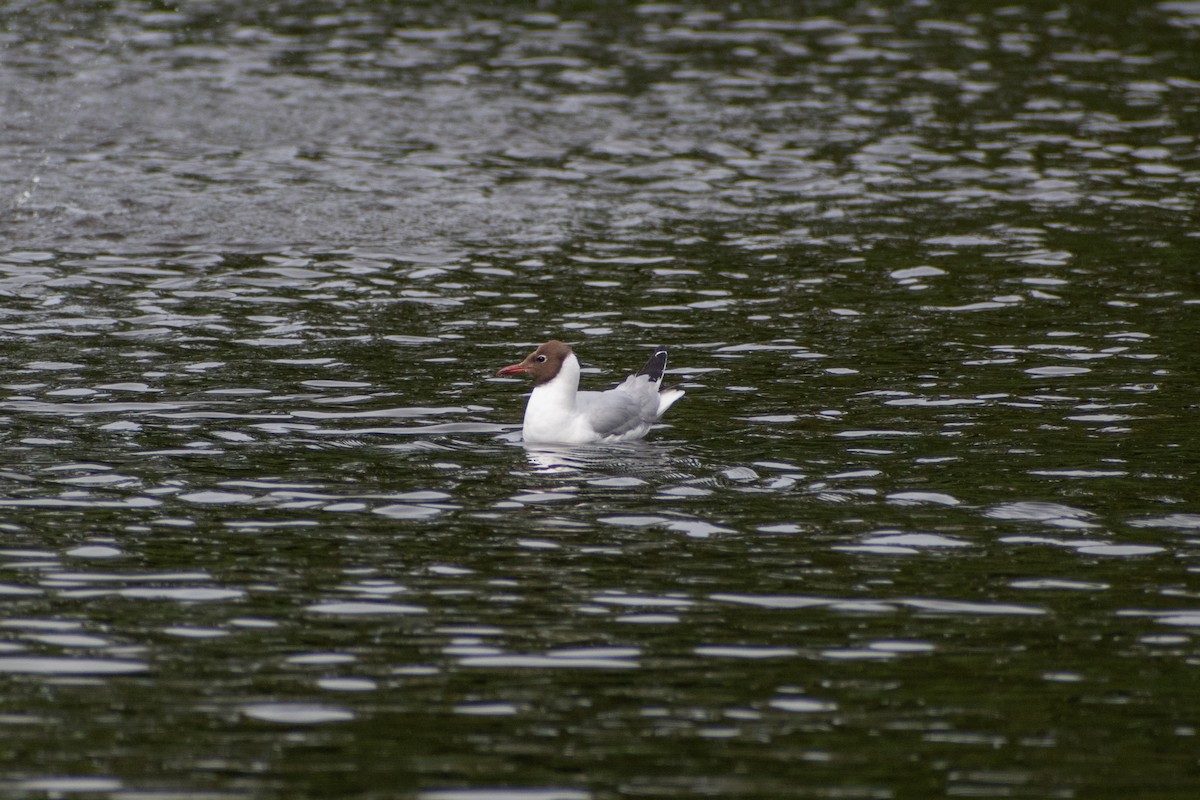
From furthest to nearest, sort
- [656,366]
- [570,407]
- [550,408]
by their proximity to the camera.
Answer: [656,366], [570,407], [550,408]

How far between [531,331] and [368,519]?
19.6 feet

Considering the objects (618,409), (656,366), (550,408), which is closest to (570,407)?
(550,408)

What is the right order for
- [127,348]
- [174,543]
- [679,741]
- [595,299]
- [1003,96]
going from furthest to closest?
1. [1003,96]
2. [595,299]
3. [127,348]
4. [174,543]
5. [679,741]

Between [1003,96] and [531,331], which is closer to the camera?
[531,331]

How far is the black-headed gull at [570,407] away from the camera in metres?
13.7

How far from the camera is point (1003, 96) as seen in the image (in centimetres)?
2852

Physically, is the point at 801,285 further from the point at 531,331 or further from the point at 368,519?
the point at 368,519

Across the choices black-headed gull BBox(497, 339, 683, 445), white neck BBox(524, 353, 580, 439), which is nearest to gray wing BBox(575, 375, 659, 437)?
black-headed gull BBox(497, 339, 683, 445)

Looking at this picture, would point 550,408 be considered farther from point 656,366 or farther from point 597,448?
point 656,366

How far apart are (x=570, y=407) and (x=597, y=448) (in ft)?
1.27

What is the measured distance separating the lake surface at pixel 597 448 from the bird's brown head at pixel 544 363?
64 cm

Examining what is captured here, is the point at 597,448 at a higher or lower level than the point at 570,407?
lower

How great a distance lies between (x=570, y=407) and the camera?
45.3ft

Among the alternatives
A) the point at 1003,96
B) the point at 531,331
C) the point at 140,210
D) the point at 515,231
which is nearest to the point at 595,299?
the point at 531,331
